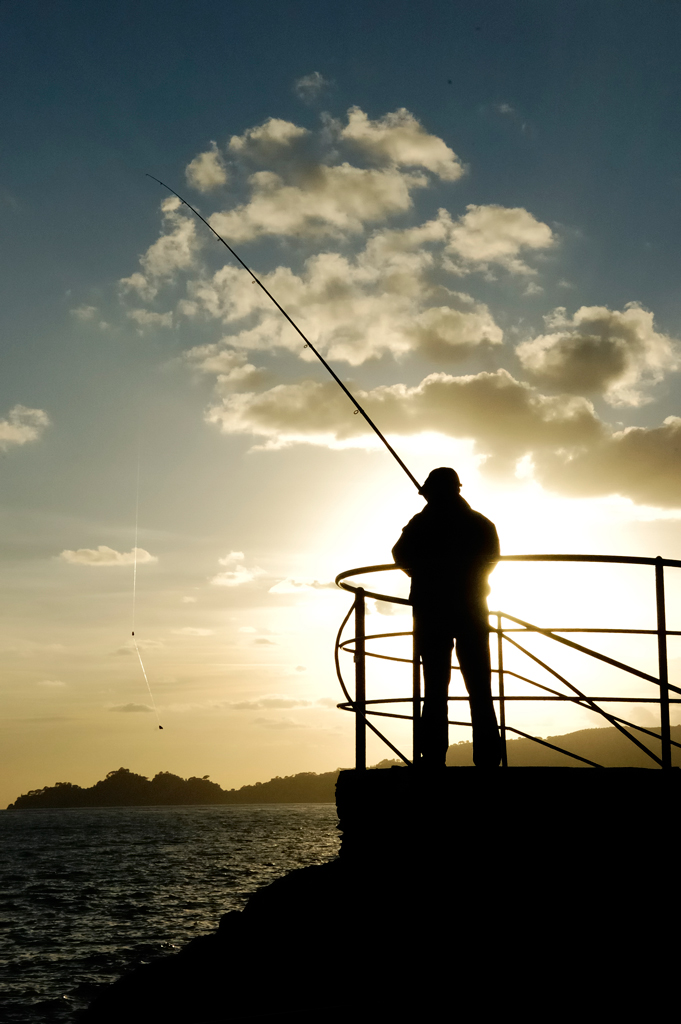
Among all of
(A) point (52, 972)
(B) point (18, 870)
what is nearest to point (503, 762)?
(A) point (52, 972)

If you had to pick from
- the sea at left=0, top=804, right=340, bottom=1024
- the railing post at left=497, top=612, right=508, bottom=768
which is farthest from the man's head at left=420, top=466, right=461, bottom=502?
the sea at left=0, top=804, right=340, bottom=1024

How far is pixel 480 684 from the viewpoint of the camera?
5.04 meters

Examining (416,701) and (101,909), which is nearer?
(416,701)

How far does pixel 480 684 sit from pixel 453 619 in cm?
43

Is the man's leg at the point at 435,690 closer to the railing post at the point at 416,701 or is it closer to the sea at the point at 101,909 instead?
the railing post at the point at 416,701

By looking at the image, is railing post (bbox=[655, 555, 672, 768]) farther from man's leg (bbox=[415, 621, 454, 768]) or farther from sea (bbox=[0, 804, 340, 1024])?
sea (bbox=[0, 804, 340, 1024])

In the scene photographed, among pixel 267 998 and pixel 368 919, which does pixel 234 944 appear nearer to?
pixel 267 998

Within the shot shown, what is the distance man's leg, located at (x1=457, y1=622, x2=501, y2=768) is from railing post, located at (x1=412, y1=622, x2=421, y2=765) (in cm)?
28

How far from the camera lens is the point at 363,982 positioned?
4789 mm

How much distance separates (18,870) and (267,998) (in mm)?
64013

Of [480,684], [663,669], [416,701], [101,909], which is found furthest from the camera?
[101,909]

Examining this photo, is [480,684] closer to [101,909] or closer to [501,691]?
[501,691]

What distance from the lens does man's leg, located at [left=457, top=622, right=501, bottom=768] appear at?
197 inches

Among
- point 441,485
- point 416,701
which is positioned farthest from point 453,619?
point 441,485
